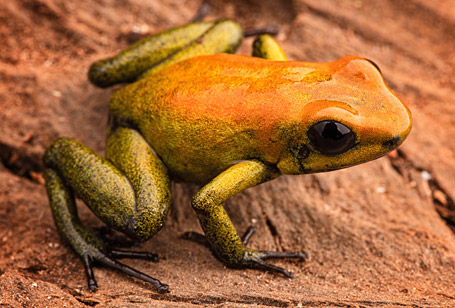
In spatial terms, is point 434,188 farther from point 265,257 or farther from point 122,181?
point 122,181

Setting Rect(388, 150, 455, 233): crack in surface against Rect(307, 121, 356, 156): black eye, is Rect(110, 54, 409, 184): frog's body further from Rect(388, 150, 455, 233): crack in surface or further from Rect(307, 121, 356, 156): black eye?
Rect(388, 150, 455, 233): crack in surface

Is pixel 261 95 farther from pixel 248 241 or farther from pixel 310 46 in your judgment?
pixel 310 46

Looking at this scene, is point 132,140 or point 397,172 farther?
point 397,172

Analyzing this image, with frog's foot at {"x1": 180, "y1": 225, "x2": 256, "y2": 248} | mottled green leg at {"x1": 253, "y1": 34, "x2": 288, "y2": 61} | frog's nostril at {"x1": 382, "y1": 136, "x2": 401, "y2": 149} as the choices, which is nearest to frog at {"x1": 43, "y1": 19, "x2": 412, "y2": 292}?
frog's nostril at {"x1": 382, "y1": 136, "x2": 401, "y2": 149}

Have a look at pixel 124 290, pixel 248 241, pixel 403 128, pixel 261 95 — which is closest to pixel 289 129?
pixel 261 95

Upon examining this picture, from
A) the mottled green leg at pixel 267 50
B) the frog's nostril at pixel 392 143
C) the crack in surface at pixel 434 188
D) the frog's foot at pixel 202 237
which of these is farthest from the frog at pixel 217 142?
the crack in surface at pixel 434 188
